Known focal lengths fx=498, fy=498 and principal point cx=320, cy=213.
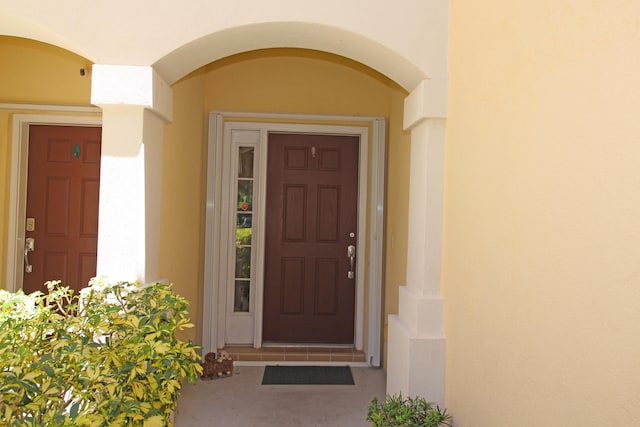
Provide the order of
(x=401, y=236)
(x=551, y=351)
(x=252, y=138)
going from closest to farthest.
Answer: (x=551, y=351) < (x=401, y=236) < (x=252, y=138)

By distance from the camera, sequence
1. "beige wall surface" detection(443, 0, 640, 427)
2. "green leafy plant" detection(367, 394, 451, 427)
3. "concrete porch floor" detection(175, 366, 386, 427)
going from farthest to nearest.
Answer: "concrete porch floor" detection(175, 366, 386, 427) < "green leafy plant" detection(367, 394, 451, 427) < "beige wall surface" detection(443, 0, 640, 427)

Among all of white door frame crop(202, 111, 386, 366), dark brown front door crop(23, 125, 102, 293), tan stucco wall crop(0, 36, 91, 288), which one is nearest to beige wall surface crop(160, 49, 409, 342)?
white door frame crop(202, 111, 386, 366)

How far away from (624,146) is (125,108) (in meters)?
2.19

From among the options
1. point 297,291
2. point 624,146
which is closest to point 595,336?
point 624,146

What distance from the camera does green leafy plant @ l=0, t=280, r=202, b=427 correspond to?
1.45 m

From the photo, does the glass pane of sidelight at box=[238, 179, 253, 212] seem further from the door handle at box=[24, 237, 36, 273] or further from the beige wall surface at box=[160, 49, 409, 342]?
the door handle at box=[24, 237, 36, 273]

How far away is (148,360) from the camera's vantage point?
1.77m

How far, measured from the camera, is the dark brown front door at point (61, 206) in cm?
395

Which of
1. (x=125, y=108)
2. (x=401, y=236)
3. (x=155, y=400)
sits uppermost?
(x=125, y=108)

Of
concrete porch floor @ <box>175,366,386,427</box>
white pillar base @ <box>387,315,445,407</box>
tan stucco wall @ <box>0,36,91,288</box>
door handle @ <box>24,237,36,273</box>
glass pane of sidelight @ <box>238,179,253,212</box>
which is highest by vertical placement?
tan stucco wall @ <box>0,36,91,288</box>

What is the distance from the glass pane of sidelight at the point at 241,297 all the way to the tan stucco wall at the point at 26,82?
5.95 feet

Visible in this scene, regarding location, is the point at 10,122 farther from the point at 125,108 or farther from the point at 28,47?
the point at 125,108

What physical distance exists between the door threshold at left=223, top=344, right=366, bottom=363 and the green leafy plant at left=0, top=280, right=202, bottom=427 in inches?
91.3

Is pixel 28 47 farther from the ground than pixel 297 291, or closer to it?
farther from the ground
